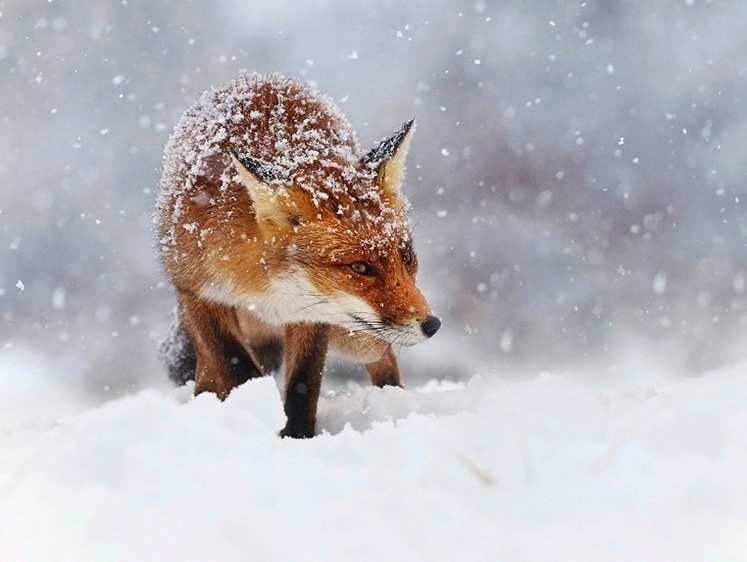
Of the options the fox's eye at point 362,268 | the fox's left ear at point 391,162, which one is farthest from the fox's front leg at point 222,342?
the fox's left ear at point 391,162

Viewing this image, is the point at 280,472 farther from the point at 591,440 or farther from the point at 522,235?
the point at 522,235

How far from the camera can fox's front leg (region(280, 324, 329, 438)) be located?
16.2ft

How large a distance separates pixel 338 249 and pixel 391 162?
92cm

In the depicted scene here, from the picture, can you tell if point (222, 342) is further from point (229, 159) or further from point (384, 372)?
point (384, 372)

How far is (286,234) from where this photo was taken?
4512mm

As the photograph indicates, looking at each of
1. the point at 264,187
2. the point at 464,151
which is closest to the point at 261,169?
the point at 264,187

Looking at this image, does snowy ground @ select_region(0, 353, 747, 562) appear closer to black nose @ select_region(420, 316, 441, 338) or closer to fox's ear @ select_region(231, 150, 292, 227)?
black nose @ select_region(420, 316, 441, 338)

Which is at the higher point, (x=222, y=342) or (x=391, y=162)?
(x=391, y=162)

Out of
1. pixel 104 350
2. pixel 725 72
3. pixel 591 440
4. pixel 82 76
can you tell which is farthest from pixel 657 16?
pixel 591 440

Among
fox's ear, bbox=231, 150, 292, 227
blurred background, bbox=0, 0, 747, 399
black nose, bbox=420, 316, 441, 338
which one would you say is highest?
blurred background, bbox=0, 0, 747, 399

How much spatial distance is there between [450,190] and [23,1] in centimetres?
900

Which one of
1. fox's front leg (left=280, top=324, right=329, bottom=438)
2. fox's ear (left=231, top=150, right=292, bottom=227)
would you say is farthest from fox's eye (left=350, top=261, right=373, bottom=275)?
fox's front leg (left=280, top=324, right=329, bottom=438)

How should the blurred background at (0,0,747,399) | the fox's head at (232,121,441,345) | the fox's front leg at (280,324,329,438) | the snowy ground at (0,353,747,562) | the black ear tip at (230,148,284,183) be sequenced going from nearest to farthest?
1. the snowy ground at (0,353,747,562)
2. the fox's head at (232,121,441,345)
3. the black ear tip at (230,148,284,183)
4. the fox's front leg at (280,324,329,438)
5. the blurred background at (0,0,747,399)

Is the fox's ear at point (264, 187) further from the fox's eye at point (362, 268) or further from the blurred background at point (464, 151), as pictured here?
the blurred background at point (464, 151)
